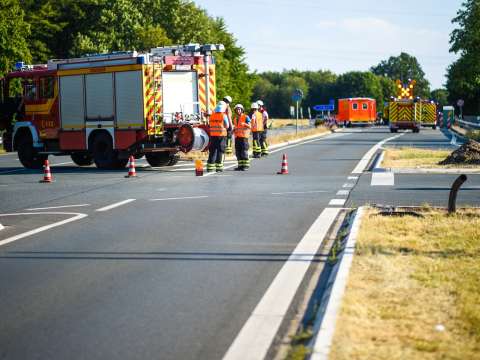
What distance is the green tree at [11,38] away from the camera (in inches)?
2103

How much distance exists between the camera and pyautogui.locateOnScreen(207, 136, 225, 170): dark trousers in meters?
22.1

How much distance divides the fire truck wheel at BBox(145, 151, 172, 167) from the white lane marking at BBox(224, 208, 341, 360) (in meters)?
15.6

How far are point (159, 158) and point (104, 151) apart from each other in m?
1.86

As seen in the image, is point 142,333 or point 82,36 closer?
point 142,333

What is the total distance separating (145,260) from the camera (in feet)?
30.2

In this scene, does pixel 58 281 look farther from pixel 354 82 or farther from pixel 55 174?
pixel 354 82

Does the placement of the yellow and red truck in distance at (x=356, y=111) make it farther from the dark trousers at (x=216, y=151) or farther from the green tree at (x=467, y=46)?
the dark trousers at (x=216, y=151)

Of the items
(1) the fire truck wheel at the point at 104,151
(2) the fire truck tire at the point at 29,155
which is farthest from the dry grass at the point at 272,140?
(2) the fire truck tire at the point at 29,155

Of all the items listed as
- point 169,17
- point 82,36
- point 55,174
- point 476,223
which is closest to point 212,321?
point 476,223

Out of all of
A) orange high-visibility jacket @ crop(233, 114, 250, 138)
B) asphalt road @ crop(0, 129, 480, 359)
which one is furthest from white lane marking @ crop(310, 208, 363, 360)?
orange high-visibility jacket @ crop(233, 114, 250, 138)

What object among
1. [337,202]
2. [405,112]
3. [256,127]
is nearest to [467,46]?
[405,112]

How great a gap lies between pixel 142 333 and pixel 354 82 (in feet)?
603

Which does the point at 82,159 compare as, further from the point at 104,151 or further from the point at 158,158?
the point at 158,158

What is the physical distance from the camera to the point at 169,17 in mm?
79188
